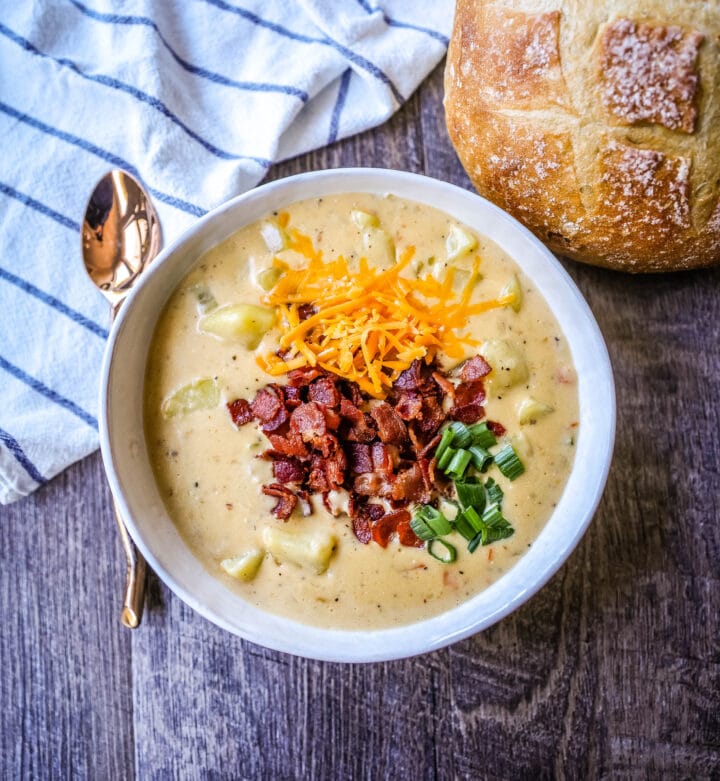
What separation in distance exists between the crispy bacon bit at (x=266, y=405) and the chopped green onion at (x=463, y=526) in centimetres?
55

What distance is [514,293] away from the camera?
1989 mm

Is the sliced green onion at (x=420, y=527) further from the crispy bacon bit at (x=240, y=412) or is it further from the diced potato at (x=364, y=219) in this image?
the diced potato at (x=364, y=219)

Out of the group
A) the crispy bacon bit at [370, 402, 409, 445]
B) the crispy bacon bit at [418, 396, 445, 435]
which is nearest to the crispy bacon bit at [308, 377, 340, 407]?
the crispy bacon bit at [370, 402, 409, 445]

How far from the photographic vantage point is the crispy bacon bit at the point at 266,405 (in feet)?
6.35

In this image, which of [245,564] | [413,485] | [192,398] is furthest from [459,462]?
[192,398]

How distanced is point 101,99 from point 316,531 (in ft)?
5.05

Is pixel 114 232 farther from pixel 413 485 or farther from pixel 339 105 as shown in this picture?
pixel 413 485

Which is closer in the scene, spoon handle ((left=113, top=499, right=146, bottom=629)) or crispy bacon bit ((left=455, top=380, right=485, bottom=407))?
crispy bacon bit ((left=455, top=380, right=485, bottom=407))

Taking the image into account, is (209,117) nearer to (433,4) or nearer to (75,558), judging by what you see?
(433,4)

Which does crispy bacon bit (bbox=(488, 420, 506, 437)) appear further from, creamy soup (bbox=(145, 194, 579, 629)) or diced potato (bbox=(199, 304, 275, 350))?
diced potato (bbox=(199, 304, 275, 350))

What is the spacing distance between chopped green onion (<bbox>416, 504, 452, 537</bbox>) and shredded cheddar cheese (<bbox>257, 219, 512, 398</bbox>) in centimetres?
33

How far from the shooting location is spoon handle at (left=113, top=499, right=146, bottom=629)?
7.34ft

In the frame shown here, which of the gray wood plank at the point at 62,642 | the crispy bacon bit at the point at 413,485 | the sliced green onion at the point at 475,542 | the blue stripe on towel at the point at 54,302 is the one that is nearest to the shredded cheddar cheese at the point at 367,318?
the crispy bacon bit at the point at 413,485

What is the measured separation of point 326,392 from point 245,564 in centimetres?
53
